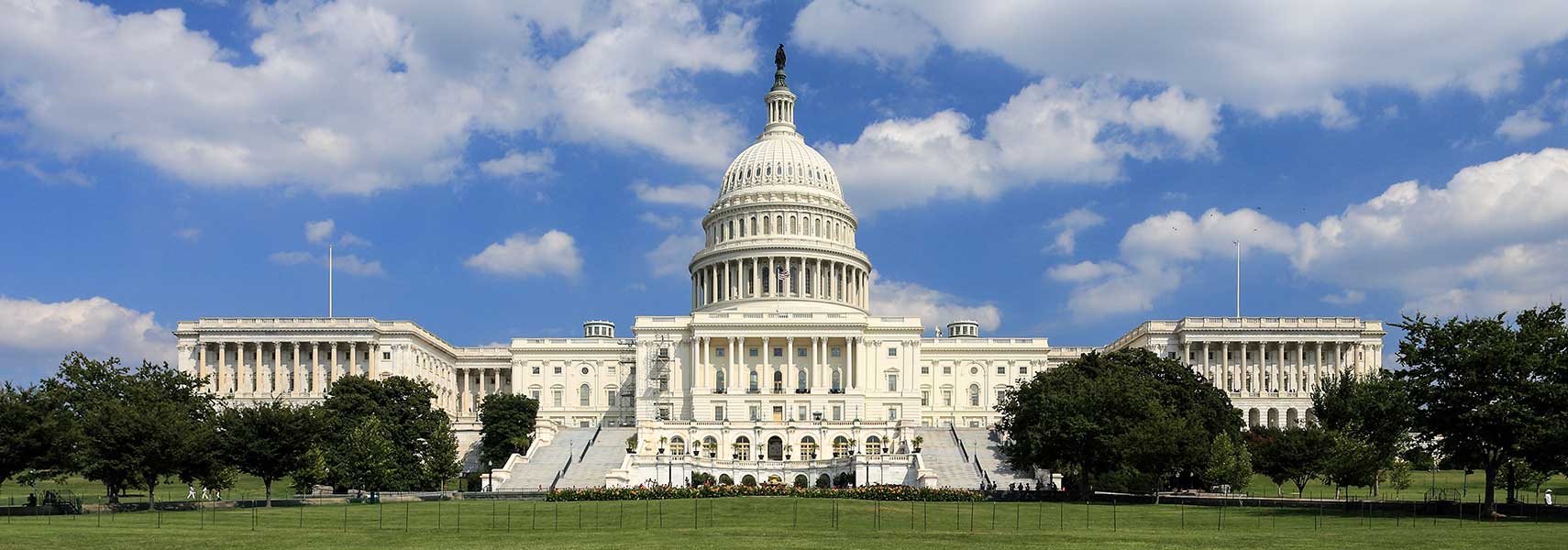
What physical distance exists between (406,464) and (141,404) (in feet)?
61.4

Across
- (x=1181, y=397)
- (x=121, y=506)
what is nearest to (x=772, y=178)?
(x=1181, y=397)

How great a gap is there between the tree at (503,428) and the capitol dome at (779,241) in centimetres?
3198

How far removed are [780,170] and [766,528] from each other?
109907 millimetres

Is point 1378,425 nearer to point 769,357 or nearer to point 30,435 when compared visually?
point 30,435

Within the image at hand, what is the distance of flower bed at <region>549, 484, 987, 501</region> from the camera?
8088 centimetres

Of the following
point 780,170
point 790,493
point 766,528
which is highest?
point 780,170

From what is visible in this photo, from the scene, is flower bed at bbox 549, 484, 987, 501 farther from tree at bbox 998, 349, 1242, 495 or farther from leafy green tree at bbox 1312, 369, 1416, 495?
leafy green tree at bbox 1312, 369, 1416, 495

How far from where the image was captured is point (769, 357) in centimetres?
14188

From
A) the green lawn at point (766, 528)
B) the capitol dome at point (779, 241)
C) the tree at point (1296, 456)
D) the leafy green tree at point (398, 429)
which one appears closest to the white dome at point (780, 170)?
the capitol dome at point (779, 241)

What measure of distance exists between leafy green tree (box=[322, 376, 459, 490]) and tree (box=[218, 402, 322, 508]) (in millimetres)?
4856

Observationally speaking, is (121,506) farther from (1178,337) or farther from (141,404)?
(1178,337)

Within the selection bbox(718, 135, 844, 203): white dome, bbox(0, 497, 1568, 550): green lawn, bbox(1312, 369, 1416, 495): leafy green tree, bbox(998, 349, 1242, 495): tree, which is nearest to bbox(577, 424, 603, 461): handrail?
bbox(998, 349, 1242, 495): tree

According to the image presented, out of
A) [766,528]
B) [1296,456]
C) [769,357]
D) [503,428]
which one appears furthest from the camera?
[769,357]

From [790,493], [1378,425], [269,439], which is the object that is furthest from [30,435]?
[1378,425]
